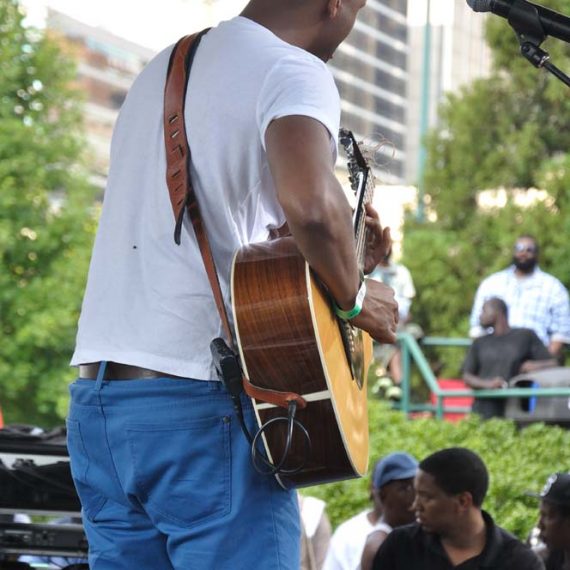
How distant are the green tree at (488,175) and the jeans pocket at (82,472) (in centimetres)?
1210

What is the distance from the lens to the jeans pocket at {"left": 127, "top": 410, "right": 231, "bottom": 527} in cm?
249

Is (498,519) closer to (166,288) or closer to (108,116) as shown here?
(166,288)

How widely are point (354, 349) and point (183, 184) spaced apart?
1.81 ft

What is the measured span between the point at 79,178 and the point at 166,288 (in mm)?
13731

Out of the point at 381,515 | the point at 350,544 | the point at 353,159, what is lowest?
the point at 350,544

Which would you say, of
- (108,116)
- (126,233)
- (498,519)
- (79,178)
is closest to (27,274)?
(79,178)

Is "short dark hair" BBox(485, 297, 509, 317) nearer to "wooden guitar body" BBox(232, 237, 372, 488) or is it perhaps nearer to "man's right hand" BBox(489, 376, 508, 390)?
"man's right hand" BBox(489, 376, 508, 390)

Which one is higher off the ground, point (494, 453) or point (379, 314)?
point (379, 314)

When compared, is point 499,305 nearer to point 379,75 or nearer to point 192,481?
point 192,481

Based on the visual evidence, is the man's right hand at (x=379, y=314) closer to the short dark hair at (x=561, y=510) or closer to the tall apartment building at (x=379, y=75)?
the short dark hair at (x=561, y=510)

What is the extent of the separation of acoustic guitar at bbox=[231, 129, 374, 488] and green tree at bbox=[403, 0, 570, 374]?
12.1 meters

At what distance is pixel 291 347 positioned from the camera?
2443 mm

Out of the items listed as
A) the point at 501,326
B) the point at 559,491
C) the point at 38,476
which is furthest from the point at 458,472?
the point at 501,326

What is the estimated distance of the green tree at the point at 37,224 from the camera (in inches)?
575
